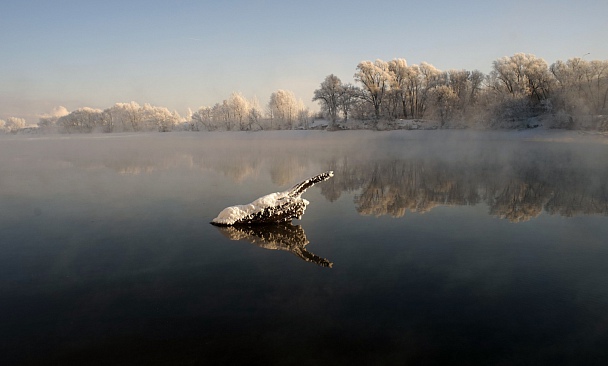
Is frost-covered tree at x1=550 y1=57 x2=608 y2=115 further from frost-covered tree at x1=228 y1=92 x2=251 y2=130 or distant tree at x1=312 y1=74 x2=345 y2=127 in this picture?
frost-covered tree at x1=228 y1=92 x2=251 y2=130

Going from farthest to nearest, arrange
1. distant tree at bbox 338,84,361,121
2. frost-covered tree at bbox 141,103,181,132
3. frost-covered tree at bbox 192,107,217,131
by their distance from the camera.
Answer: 1. frost-covered tree at bbox 141,103,181,132
2. frost-covered tree at bbox 192,107,217,131
3. distant tree at bbox 338,84,361,121

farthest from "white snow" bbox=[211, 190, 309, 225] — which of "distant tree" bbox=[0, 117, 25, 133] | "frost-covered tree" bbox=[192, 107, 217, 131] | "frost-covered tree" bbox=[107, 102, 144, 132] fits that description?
"distant tree" bbox=[0, 117, 25, 133]

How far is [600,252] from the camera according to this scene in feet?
33.7

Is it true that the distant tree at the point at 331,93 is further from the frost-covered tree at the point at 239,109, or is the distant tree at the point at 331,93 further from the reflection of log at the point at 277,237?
the reflection of log at the point at 277,237

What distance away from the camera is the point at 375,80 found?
82.3 metres

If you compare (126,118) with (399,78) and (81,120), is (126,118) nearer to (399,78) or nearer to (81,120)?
(81,120)

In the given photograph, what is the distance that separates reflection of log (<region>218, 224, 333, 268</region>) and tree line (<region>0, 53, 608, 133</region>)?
171 ft

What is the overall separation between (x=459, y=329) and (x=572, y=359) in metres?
1.61

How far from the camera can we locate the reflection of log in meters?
10.2

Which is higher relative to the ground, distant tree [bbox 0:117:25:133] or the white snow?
distant tree [bbox 0:117:25:133]

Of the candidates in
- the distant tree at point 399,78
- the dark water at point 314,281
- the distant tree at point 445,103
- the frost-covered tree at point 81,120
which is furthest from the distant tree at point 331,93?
the frost-covered tree at point 81,120

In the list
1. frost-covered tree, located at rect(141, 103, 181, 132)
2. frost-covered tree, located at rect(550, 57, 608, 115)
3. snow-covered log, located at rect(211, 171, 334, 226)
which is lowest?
snow-covered log, located at rect(211, 171, 334, 226)

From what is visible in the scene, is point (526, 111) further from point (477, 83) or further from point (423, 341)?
point (423, 341)

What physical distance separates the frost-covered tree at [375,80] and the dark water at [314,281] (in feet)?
219
